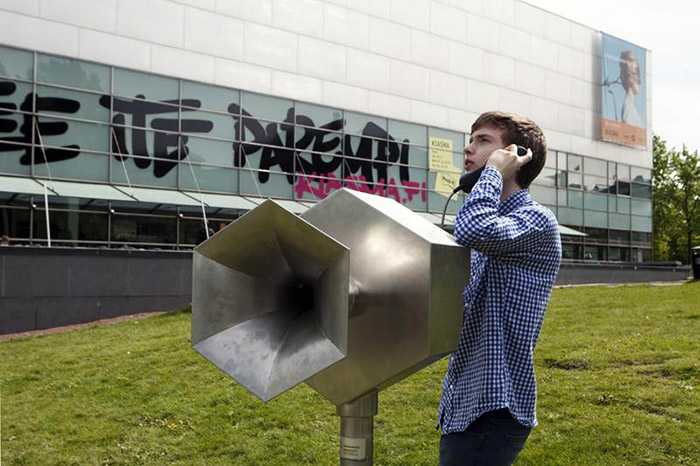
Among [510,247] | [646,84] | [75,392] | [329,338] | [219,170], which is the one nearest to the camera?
[329,338]

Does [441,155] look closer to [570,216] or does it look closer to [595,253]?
[570,216]

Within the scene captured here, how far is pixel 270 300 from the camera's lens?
201cm

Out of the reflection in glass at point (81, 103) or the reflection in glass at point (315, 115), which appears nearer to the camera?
the reflection in glass at point (81, 103)

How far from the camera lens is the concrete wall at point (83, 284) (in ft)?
56.4

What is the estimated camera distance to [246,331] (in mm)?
1928

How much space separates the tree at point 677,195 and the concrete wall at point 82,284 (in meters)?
43.5

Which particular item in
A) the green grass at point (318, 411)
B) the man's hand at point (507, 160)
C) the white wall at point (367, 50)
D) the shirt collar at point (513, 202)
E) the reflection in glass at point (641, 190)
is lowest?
the green grass at point (318, 411)

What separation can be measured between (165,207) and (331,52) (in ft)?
27.9

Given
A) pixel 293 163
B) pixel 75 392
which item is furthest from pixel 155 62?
pixel 75 392

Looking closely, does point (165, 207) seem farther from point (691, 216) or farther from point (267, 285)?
point (691, 216)

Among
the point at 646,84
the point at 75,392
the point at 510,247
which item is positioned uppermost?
the point at 646,84

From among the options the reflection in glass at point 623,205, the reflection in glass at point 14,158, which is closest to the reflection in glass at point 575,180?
the reflection in glass at point 623,205


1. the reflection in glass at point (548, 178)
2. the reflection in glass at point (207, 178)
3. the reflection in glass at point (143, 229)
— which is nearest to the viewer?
the reflection in glass at point (143, 229)

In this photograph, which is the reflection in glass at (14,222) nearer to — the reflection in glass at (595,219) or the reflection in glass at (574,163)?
the reflection in glass at (574,163)
